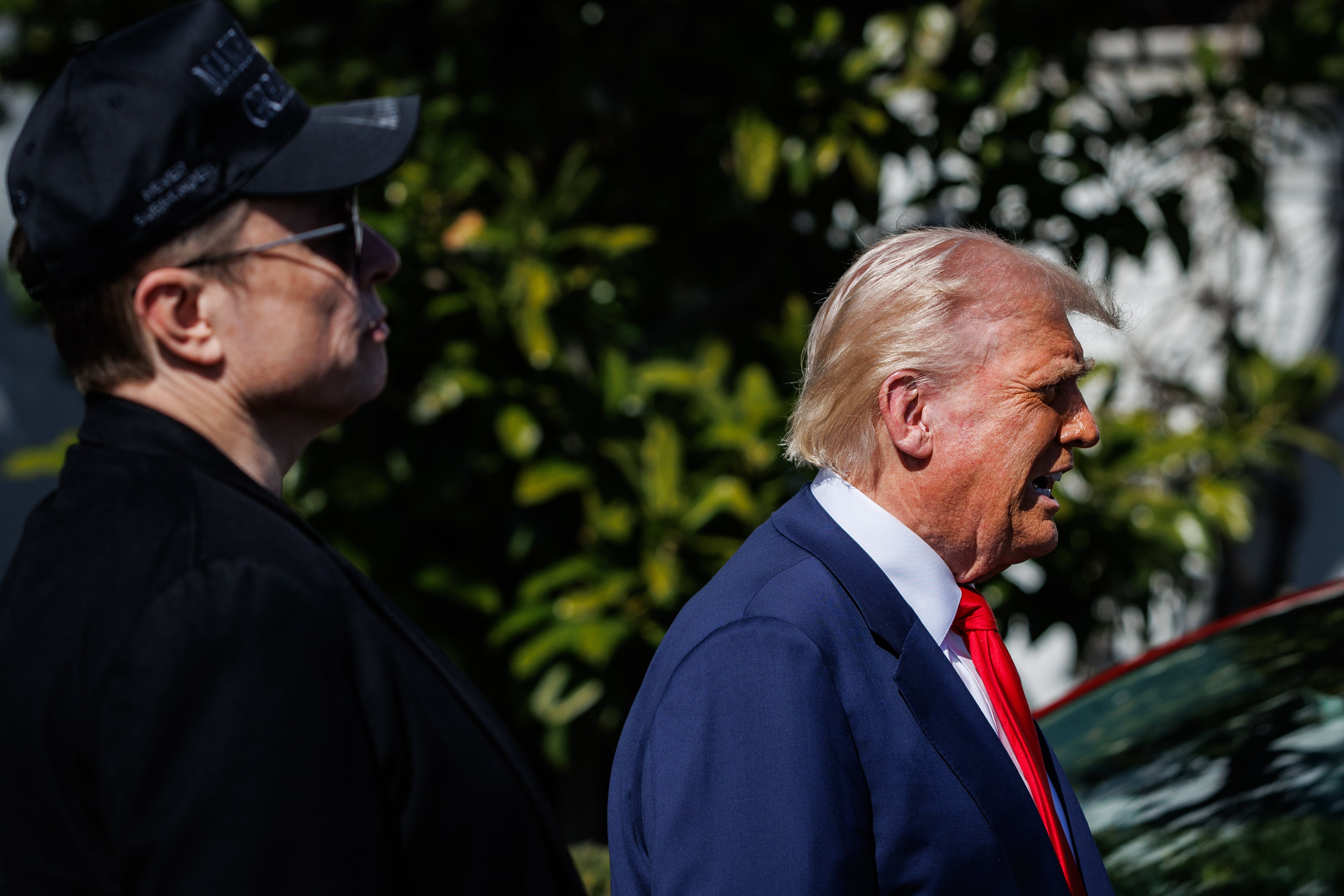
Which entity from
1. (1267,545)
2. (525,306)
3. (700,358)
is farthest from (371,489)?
(1267,545)

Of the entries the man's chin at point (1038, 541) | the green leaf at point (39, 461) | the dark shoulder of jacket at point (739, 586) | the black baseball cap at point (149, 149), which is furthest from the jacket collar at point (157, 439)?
the green leaf at point (39, 461)

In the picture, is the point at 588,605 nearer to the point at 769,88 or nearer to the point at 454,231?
the point at 454,231

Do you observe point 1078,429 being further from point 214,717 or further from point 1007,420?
point 214,717

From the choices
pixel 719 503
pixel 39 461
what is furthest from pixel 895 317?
pixel 39 461

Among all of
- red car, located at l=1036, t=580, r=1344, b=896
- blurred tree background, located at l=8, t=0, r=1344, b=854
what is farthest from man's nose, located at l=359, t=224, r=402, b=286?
blurred tree background, located at l=8, t=0, r=1344, b=854

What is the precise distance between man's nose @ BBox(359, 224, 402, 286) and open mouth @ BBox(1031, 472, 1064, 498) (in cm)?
77

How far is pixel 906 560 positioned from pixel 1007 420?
0.65 ft

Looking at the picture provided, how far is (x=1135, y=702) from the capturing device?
7.98 feet

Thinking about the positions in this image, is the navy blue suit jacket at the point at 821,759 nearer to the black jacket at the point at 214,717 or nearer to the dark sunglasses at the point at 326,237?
the black jacket at the point at 214,717

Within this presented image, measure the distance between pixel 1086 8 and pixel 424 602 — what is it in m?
2.52

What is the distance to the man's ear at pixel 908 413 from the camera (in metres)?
1.35

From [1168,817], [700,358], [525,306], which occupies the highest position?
[525,306]

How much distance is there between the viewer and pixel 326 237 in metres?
1.16

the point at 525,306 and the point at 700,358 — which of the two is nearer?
the point at 525,306
